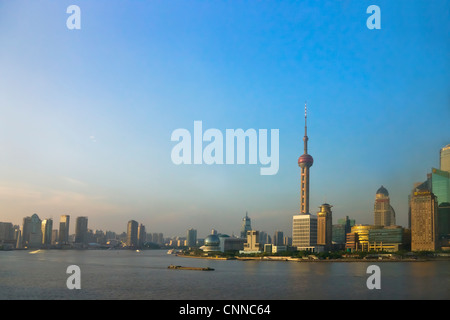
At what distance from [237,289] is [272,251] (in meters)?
138

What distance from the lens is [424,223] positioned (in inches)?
7613

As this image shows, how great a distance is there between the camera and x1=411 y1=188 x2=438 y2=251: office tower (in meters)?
190

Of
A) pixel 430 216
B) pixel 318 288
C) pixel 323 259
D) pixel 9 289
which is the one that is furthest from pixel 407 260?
pixel 9 289

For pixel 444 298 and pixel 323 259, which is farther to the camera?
pixel 323 259

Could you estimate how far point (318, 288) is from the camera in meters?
61.2

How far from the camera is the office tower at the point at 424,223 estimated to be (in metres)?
190
